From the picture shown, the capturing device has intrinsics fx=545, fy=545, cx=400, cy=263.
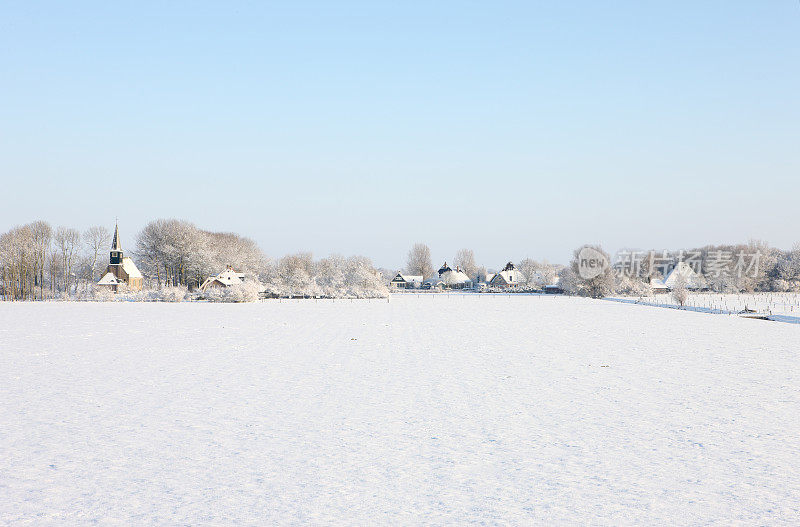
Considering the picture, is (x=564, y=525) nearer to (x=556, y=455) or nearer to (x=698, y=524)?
(x=698, y=524)

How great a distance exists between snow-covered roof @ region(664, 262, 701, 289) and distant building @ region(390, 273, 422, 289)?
5582 centimetres

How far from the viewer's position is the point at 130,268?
7606 cm

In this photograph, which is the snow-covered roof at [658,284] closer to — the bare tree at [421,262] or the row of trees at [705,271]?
the row of trees at [705,271]

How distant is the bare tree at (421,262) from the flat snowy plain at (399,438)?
416 feet

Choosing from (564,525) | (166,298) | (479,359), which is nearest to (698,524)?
(564,525)

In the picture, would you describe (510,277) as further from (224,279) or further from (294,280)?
(224,279)

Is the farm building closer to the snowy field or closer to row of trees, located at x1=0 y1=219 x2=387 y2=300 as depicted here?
row of trees, located at x1=0 y1=219 x2=387 y2=300

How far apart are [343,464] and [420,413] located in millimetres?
2920

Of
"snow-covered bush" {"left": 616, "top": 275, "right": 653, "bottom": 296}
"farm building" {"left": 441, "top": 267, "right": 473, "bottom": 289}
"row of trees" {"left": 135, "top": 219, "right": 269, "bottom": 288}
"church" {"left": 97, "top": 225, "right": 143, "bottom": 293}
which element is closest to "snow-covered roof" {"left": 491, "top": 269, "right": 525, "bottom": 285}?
"farm building" {"left": 441, "top": 267, "right": 473, "bottom": 289}

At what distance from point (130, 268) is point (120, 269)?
1.32 metres

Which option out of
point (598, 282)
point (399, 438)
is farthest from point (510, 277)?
point (399, 438)

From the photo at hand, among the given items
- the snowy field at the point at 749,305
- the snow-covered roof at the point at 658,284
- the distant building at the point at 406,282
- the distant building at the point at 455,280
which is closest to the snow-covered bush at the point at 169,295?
the snowy field at the point at 749,305

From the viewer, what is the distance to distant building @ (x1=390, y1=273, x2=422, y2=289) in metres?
134

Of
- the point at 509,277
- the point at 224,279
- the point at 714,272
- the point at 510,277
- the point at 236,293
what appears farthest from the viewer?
the point at 510,277
